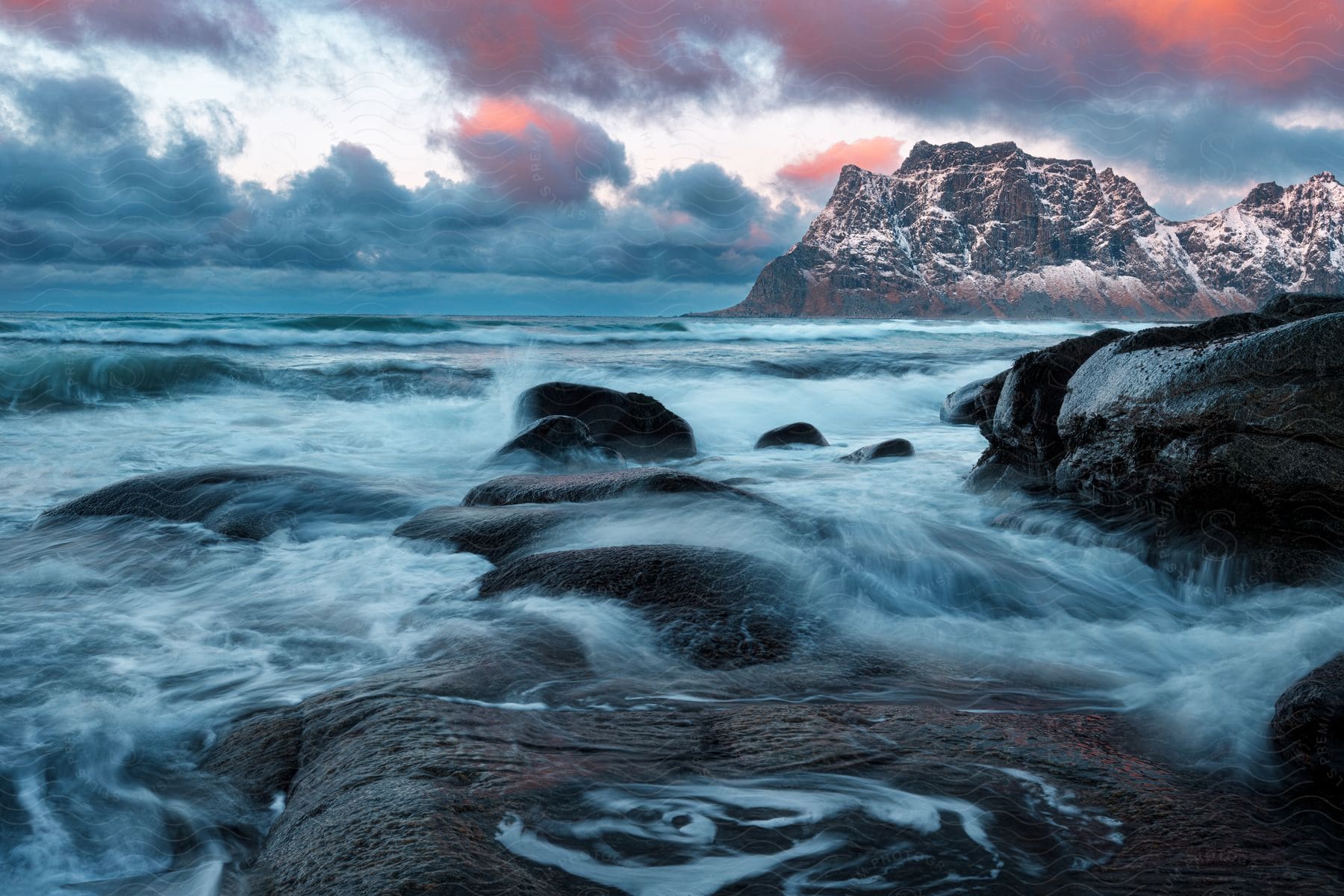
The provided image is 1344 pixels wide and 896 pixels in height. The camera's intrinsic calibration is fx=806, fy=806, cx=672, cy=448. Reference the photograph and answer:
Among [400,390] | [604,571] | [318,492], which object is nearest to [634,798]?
[604,571]

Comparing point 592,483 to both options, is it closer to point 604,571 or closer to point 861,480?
point 604,571

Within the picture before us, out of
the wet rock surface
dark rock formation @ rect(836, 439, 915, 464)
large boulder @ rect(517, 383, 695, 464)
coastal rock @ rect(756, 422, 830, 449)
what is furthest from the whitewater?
coastal rock @ rect(756, 422, 830, 449)

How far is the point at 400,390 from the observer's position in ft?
47.2

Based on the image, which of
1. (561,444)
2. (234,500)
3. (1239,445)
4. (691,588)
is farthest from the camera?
(561,444)

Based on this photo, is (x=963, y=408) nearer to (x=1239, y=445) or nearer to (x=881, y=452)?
(x=881, y=452)

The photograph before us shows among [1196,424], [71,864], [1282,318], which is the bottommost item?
[71,864]

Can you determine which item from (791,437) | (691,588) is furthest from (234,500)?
(791,437)

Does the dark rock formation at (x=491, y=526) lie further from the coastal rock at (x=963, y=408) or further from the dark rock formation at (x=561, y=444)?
the coastal rock at (x=963, y=408)

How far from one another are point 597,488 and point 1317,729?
3.55 metres

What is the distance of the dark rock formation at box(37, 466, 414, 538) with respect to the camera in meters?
5.01

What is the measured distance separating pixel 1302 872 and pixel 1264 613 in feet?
7.36

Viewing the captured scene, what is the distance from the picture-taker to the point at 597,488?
4.87 m

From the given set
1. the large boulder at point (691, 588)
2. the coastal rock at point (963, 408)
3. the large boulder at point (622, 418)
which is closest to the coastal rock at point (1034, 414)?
the large boulder at point (691, 588)

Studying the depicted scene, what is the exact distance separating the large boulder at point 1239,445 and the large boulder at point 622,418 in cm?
461
